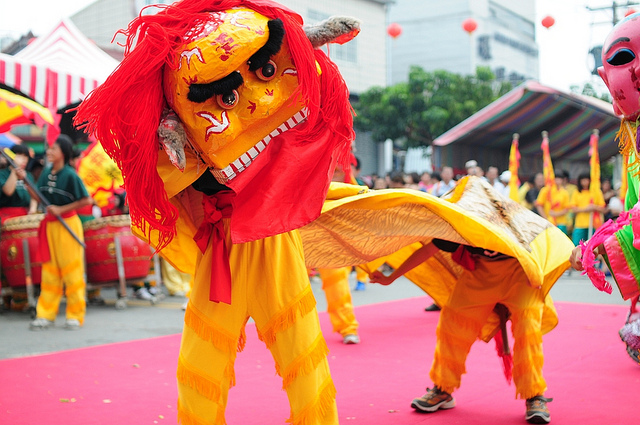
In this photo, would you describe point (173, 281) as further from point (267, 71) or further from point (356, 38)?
point (356, 38)

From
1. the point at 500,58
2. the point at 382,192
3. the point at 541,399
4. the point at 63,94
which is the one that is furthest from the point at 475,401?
the point at 500,58

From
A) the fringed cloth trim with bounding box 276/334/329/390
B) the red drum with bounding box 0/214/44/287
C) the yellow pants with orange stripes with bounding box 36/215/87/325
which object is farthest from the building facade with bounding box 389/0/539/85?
the fringed cloth trim with bounding box 276/334/329/390

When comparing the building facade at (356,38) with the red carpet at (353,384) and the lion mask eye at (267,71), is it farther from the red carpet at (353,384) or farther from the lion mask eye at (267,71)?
the lion mask eye at (267,71)

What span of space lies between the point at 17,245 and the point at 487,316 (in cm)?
528

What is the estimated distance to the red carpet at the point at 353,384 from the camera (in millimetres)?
3555

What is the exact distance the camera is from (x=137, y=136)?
2.46m

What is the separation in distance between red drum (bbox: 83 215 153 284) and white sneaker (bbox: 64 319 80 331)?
1.24m

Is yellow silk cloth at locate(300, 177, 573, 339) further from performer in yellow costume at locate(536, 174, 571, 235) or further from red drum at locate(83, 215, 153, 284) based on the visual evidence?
performer in yellow costume at locate(536, 174, 571, 235)

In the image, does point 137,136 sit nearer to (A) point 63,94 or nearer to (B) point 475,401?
(B) point 475,401

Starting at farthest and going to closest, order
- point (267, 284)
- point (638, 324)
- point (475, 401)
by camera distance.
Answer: point (475, 401) → point (638, 324) → point (267, 284)

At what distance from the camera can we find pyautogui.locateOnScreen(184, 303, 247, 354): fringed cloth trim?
2.61 meters

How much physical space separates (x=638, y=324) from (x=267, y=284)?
1475mm

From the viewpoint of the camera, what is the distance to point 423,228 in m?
3.18

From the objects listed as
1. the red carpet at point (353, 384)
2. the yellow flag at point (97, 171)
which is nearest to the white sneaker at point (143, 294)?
the yellow flag at point (97, 171)
